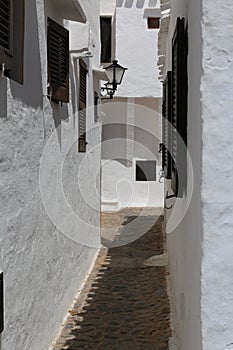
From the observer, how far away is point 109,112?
55.9 ft

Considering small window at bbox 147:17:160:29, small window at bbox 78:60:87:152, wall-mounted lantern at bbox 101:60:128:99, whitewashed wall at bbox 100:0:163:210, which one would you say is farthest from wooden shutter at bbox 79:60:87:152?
small window at bbox 147:17:160:29

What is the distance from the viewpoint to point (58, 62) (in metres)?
5.70

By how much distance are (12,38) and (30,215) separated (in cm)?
159

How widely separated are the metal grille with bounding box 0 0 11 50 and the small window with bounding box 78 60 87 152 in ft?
13.0

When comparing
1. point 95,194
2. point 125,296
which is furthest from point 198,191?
point 95,194

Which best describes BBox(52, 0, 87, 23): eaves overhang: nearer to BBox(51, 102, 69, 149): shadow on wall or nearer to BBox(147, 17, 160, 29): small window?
BBox(51, 102, 69, 149): shadow on wall

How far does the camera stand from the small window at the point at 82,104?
25.1 ft

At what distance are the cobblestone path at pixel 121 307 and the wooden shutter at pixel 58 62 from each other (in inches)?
109

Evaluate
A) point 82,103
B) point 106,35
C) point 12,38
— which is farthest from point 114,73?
point 106,35

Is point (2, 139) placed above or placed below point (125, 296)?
above

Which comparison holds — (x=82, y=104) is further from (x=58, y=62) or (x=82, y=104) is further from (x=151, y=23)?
(x=151, y=23)

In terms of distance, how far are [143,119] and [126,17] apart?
3.50 m

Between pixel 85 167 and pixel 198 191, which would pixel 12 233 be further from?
pixel 85 167

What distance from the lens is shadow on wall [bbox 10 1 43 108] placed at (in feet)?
13.8
